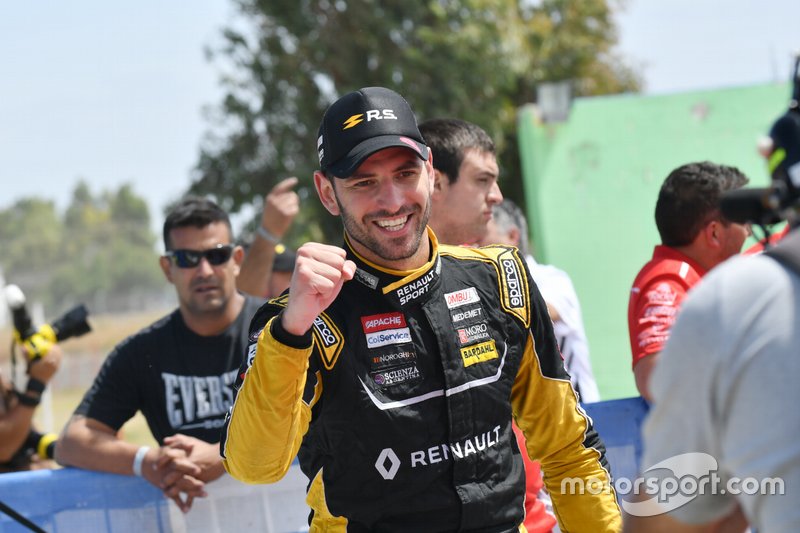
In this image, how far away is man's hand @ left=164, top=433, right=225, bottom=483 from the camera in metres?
4.38

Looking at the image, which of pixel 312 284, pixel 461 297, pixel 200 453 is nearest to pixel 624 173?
pixel 200 453

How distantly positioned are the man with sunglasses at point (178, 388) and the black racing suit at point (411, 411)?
5.33 ft

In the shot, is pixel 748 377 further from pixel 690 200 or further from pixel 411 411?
pixel 690 200

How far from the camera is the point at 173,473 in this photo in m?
4.36

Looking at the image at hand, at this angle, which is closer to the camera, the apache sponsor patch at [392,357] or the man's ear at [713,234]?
the apache sponsor patch at [392,357]

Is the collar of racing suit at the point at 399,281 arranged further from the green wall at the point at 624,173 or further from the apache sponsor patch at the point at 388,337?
the green wall at the point at 624,173

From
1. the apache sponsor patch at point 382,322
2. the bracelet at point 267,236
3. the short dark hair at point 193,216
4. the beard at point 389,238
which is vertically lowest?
the apache sponsor patch at point 382,322

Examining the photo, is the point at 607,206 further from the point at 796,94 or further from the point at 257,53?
the point at 796,94

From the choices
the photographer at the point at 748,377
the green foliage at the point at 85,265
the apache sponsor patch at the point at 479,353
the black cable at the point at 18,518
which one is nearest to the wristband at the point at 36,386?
the black cable at the point at 18,518

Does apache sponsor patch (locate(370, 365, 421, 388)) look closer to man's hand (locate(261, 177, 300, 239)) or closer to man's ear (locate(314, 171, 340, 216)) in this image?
man's ear (locate(314, 171, 340, 216))

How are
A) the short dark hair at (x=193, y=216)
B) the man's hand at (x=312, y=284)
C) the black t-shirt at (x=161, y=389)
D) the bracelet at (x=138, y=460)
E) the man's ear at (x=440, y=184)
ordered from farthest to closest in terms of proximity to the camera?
the short dark hair at (x=193, y=216)
the black t-shirt at (x=161, y=389)
the bracelet at (x=138, y=460)
the man's ear at (x=440, y=184)
the man's hand at (x=312, y=284)

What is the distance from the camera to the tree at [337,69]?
1641cm

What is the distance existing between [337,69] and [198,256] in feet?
38.5

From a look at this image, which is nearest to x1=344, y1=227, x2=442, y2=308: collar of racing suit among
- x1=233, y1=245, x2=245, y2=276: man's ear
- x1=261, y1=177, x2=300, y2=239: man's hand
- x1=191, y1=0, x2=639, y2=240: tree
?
x1=233, y1=245, x2=245, y2=276: man's ear
